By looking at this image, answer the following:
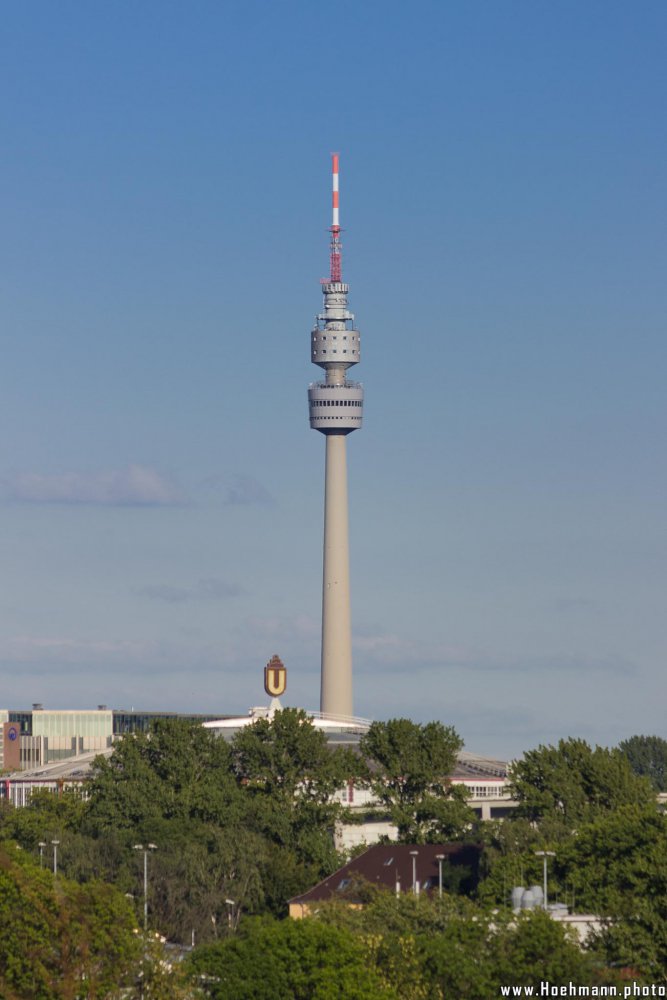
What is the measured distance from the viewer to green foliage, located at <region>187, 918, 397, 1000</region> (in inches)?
3383

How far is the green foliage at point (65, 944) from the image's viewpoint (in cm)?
8950

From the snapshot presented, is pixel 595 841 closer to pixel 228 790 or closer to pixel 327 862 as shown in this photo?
pixel 327 862

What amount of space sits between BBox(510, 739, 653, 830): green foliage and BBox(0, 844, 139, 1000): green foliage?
78.9m

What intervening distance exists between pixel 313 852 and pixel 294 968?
265 feet

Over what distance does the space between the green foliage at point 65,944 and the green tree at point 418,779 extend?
83794 mm

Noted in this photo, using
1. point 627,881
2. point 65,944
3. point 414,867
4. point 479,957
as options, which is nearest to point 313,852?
point 414,867

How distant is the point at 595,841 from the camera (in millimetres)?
125500

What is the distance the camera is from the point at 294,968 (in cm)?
8756

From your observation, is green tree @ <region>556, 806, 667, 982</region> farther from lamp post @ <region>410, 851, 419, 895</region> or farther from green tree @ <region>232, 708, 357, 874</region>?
green tree @ <region>232, 708, 357, 874</region>

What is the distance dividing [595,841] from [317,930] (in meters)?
40.3

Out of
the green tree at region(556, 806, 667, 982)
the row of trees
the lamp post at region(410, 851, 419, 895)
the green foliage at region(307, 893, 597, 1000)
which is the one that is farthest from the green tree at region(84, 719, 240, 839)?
the green foliage at region(307, 893, 597, 1000)

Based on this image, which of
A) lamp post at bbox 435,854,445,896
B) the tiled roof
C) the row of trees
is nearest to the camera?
the row of trees

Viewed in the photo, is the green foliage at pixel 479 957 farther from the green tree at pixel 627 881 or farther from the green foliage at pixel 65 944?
the green foliage at pixel 65 944

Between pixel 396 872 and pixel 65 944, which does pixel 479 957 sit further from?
pixel 396 872
